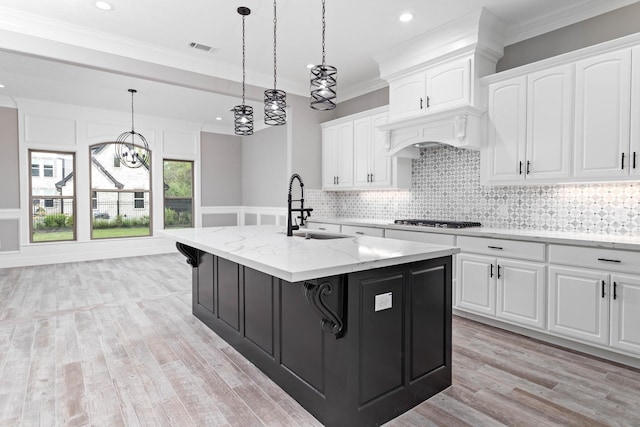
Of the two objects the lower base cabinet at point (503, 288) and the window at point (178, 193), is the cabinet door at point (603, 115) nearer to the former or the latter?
the lower base cabinet at point (503, 288)

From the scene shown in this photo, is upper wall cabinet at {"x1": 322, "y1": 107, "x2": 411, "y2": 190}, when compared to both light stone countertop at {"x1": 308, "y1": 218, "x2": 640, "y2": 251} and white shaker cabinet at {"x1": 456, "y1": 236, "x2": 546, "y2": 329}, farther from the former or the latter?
white shaker cabinet at {"x1": 456, "y1": 236, "x2": 546, "y2": 329}

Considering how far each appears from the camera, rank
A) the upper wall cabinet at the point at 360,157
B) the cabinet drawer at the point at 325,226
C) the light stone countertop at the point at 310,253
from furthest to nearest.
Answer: the cabinet drawer at the point at 325,226, the upper wall cabinet at the point at 360,157, the light stone countertop at the point at 310,253

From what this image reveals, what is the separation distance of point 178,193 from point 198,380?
647 centimetres

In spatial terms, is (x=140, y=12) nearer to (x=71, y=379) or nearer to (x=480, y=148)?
(x=71, y=379)

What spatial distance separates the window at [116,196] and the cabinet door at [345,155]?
460cm

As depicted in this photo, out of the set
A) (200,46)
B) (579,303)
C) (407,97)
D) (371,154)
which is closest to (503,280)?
(579,303)

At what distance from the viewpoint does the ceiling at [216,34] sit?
3350 millimetres

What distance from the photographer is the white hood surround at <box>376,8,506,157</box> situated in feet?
11.7

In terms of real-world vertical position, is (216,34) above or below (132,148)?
above

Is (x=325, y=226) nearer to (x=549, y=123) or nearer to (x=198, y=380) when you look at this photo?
(x=549, y=123)

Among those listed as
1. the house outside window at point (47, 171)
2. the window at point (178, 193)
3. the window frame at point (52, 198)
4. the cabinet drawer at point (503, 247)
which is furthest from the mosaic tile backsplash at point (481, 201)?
the house outside window at point (47, 171)

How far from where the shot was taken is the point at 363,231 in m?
4.56

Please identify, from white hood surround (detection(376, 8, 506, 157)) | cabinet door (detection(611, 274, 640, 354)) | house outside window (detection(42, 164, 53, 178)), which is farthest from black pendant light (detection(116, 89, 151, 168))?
cabinet door (detection(611, 274, 640, 354))

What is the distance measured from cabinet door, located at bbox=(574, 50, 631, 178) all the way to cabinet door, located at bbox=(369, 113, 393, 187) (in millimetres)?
2152
